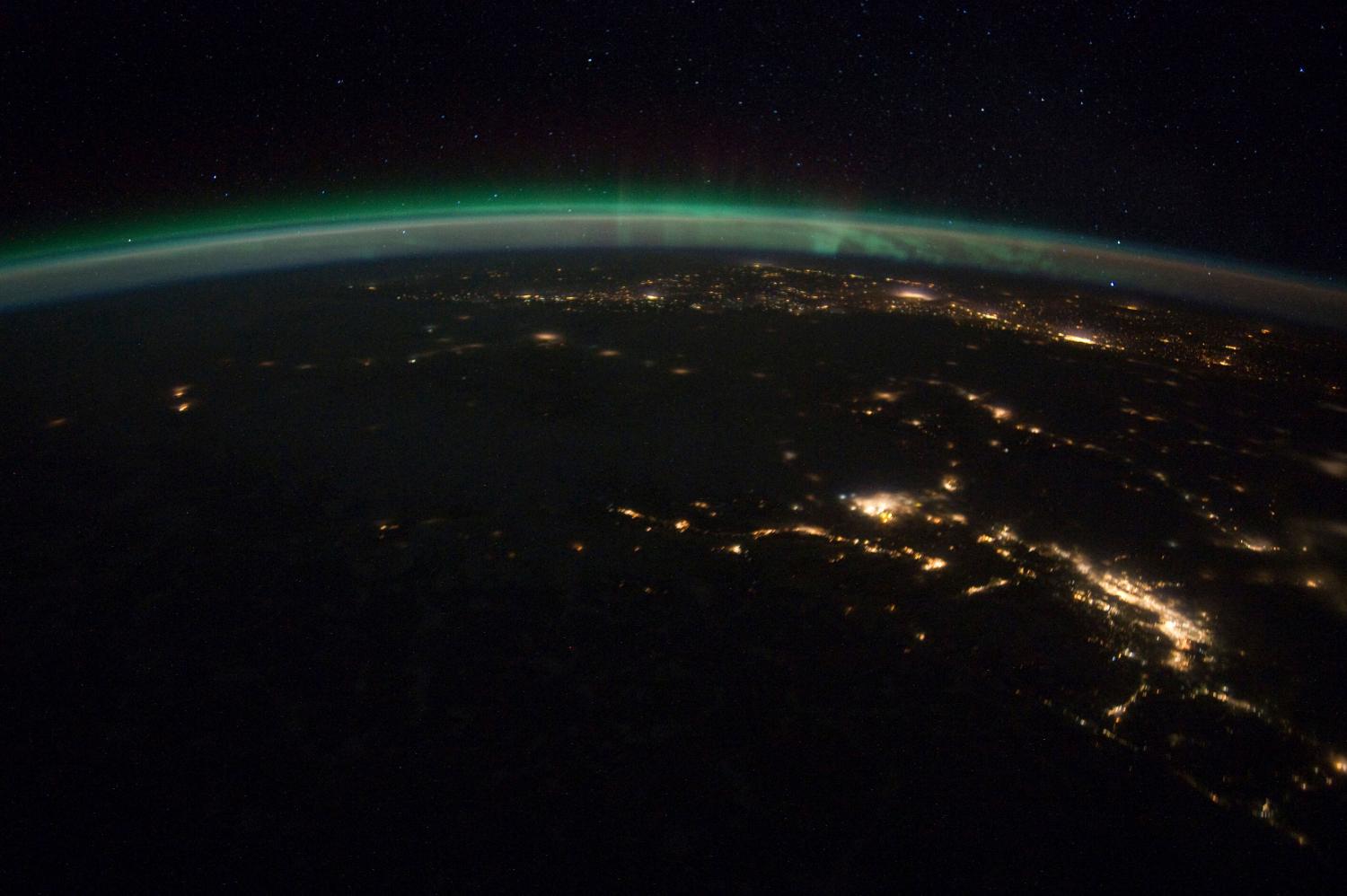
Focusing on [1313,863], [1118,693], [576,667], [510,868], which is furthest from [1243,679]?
[510,868]

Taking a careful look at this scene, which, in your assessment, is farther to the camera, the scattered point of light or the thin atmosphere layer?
the thin atmosphere layer

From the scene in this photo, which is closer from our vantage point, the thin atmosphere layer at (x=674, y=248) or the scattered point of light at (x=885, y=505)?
the scattered point of light at (x=885, y=505)

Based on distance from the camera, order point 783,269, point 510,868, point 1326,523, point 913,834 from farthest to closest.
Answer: point 783,269 → point 1326,523 → point 913,834 → point 510,868

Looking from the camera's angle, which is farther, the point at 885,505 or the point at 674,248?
the point at 674,248

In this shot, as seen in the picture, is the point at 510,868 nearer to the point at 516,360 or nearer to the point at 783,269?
the point at 516,360

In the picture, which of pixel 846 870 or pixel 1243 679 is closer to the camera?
pixel 846 870

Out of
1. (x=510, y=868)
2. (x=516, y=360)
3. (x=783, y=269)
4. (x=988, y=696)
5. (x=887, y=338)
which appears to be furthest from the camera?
(x=783, y=269)
